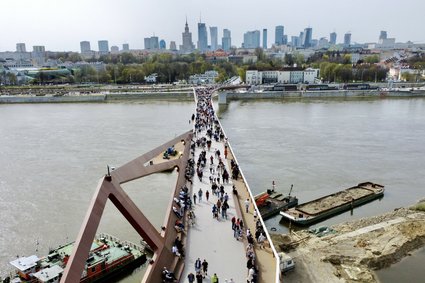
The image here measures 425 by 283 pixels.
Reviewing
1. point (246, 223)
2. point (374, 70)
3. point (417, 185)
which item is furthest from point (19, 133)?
point (374, 70)

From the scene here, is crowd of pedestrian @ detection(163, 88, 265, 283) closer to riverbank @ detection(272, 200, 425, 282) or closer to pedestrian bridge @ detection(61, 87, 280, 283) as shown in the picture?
pedestrian bridge @ detection(61, 87, 280, 283)

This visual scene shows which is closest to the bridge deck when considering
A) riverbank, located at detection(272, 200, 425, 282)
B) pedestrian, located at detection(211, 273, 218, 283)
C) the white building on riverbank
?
pedestrian, located at detection(211, 273, 218, 283)

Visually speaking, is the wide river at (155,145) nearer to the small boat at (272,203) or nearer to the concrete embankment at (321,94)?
the small boat at (272,203)

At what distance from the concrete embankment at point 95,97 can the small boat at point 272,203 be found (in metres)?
45.4

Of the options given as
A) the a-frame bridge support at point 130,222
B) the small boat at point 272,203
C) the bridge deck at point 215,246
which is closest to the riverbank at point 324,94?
Answer: the small boat at point 272,203

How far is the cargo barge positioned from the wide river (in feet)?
1.48

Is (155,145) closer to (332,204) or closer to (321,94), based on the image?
(332,204)

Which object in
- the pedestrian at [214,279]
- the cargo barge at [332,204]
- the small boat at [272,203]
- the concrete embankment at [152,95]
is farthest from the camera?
the concrete embankment at [152,95]

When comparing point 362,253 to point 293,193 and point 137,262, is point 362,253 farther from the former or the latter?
point 137,262

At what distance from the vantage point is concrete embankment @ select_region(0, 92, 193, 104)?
59781 mm

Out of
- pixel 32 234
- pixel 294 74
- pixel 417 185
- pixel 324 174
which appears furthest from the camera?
pixel 294 74

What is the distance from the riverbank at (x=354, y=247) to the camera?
12367 mm

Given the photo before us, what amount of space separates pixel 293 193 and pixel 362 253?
6.15m

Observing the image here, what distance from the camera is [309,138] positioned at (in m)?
31.5
